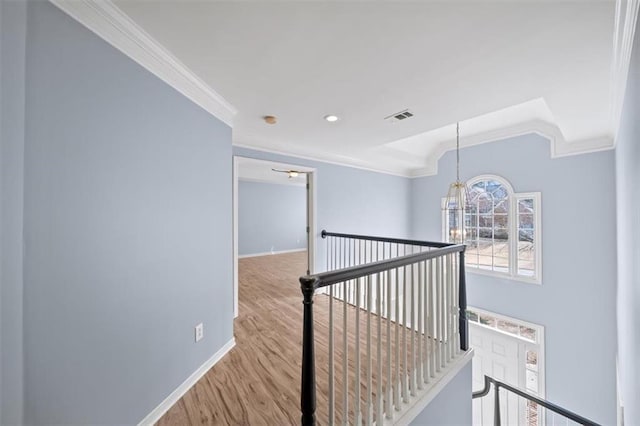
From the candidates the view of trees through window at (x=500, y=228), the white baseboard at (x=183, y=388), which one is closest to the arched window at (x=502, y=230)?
the view of trees through window at (x=500, y=228)

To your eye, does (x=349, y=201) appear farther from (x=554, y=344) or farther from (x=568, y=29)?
(x=554, y=344)

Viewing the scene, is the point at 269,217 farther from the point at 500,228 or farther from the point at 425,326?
the point at 425,326

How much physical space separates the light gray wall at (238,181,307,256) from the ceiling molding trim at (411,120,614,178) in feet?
16.1

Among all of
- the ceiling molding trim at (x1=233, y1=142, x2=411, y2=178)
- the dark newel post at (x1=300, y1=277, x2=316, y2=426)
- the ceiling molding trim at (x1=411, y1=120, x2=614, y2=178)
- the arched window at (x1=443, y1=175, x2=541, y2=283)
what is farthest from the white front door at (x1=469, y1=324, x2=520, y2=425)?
the dark newel post at (x1=300, y1=277, x2=316, y2=426)

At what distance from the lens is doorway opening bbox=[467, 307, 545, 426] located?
158 inches

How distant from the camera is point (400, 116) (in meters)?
2.66

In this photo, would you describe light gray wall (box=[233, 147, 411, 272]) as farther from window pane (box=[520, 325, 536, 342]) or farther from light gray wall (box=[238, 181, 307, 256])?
light gray wall (box=[238, 181, 307, 256])

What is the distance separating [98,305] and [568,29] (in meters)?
2.93

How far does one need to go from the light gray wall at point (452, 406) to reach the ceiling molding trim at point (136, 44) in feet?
9.28

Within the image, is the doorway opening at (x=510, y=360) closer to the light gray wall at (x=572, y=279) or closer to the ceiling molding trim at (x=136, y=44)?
the light gray wall at (x=572, y=279)

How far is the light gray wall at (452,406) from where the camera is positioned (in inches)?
70.0

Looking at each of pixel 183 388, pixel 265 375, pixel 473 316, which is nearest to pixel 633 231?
pixel 265 375

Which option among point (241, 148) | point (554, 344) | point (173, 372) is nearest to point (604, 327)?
point (554, 344)

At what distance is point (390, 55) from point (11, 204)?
2.01 meters
